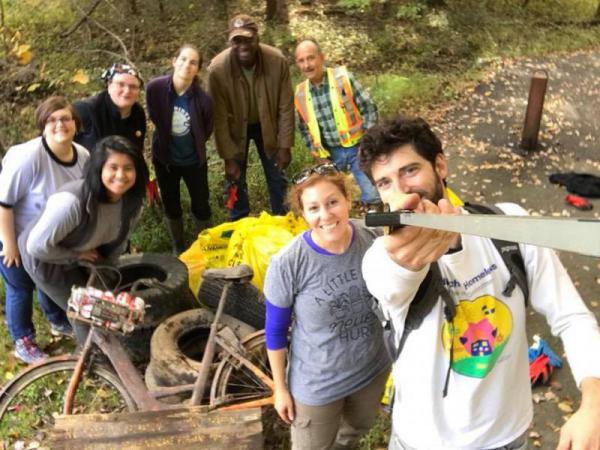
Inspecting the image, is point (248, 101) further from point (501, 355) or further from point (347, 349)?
point (501, 355)

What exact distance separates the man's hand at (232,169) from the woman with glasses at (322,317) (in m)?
2.64

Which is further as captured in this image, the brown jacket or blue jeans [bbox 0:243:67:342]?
the brown jacket

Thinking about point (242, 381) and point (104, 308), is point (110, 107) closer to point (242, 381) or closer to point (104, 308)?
point (104, 308)

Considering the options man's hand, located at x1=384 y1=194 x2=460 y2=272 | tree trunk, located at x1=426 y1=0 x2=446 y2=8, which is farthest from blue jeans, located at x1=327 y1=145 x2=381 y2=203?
tree trunk, located at x1=426 y1=0 x2=446 y2=8

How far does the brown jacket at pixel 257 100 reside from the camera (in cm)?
495

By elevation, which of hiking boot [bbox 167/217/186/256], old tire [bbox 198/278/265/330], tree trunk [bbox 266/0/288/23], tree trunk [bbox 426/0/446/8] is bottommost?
old tire [bbox 198/278/265/330]

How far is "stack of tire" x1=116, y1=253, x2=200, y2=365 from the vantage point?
425cm

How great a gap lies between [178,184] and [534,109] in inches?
206

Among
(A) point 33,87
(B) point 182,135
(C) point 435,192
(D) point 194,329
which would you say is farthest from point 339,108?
(A) point 33,87

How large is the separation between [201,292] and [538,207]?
4.47 metres

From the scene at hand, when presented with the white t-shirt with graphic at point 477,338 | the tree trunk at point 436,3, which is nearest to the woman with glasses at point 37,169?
the white t-shirt with graphic at point 477,338

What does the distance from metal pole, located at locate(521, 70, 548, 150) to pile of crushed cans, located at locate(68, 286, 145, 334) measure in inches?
251

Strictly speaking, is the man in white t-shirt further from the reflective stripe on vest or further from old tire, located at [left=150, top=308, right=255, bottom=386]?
the reflective stripe on vest

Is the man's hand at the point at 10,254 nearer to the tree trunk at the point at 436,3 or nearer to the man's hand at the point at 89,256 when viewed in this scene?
the man's hand at the point at 89,256
